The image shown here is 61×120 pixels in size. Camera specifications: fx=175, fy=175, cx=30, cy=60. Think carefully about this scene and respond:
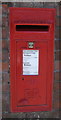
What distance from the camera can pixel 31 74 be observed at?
2492 millimetres

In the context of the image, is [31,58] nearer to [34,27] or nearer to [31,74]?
[31,74]

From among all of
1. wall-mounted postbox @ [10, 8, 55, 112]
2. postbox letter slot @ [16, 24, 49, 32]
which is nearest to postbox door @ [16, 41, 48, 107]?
wall-mounted postbox @ [10, 8, 55, 112]

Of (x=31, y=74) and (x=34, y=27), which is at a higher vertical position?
(x=34, y=27)

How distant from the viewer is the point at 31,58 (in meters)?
2.46

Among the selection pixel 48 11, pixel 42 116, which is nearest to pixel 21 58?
pixel 48 11

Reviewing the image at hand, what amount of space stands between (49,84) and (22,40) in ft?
2.46

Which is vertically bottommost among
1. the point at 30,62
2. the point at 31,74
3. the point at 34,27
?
the point at 31,74

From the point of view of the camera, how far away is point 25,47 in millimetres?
2410

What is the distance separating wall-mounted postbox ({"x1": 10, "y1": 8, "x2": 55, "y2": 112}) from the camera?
2.36m

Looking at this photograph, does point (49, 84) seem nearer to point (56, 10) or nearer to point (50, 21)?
point (50, 21)

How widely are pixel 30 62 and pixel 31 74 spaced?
17cm

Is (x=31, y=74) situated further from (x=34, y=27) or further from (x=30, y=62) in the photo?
(x=34, y=27)

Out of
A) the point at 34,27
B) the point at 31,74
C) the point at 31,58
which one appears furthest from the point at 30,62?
the point at 34,27

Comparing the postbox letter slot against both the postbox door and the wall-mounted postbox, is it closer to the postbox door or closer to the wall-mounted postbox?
the wall-mounted postbox
